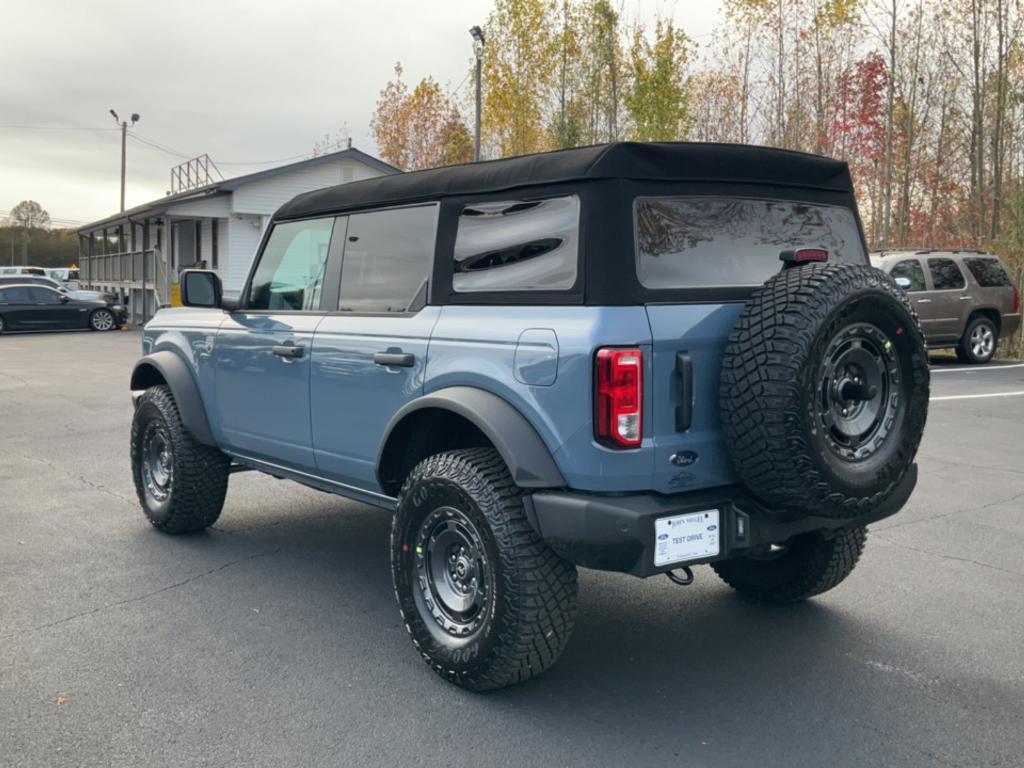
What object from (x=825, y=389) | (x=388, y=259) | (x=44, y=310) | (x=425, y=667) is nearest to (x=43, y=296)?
(x=44, y=310)

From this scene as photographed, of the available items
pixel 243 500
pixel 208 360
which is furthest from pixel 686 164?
pixel 243 500

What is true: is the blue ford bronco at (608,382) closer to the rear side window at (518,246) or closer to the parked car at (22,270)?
the rear side window at (518,246)

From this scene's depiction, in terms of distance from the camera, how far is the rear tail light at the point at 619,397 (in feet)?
10.5

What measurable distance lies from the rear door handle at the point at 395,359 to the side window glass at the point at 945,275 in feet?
47.6

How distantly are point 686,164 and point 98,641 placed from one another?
3.10 m

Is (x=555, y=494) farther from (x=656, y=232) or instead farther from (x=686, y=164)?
(x=686, y=164)

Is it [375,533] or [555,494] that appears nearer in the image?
[555,494]

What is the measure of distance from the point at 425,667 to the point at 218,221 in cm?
3076

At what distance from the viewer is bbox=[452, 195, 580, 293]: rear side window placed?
3537 millimetres

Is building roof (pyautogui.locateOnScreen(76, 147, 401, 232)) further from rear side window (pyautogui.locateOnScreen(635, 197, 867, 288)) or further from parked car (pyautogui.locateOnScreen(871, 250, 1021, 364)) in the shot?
rear side window (pyautogui.locateOnScreen(635, 197, 867, 288))

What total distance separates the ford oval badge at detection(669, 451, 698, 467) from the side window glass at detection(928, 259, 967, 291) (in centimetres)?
1461

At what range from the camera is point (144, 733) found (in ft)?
10.8

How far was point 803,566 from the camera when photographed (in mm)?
4426

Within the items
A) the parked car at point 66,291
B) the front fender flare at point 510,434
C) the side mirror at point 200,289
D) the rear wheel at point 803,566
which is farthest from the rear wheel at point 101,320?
the front fender flare at point 510,434
